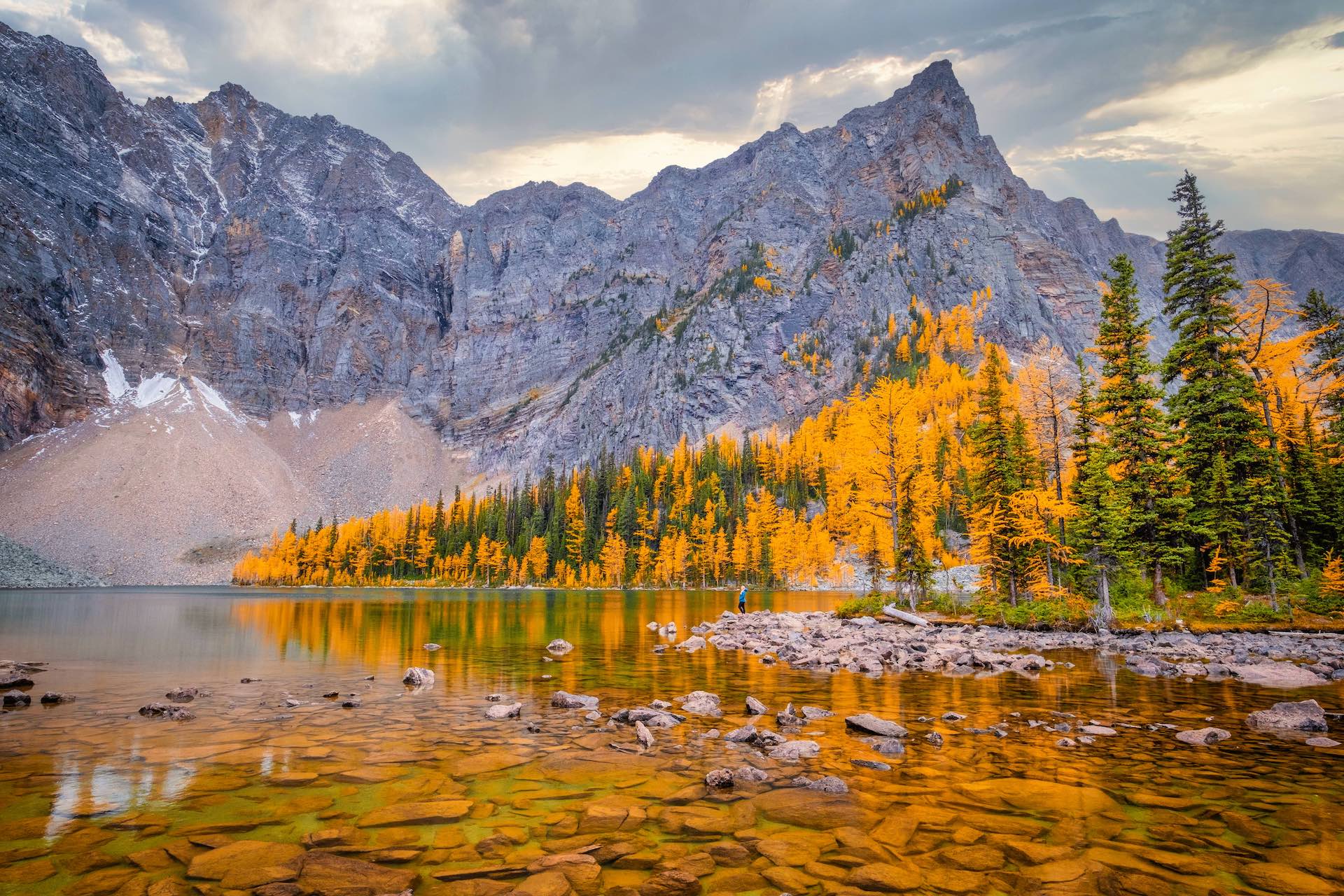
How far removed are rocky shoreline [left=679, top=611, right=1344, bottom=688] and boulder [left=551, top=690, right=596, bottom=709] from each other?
8.76 m

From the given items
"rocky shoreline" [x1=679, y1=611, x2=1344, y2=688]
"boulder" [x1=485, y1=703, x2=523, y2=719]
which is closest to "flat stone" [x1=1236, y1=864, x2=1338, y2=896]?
"boulder" [x1=485, y1=703, x2=523, y2=719]

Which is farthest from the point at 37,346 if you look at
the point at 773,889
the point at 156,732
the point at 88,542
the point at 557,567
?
the point at 773,889

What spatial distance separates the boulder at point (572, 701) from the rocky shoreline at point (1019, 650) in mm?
8756

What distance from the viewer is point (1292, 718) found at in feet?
36.1

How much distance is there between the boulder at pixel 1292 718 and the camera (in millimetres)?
10758

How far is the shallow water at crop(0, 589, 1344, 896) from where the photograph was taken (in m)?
5.45

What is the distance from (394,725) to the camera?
11.3m

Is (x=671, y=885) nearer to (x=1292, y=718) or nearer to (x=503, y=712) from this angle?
(x=503, y=712)

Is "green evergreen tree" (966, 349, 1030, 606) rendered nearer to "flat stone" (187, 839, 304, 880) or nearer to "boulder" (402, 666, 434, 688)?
"boulder" (402, 666, 434, 688)

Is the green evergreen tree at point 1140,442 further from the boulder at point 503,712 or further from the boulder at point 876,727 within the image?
Result: the boulder at point 503,712

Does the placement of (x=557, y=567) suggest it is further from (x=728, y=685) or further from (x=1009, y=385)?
(x=728, y=685)

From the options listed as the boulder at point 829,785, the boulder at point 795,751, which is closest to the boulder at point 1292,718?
the boulder at point 795,751

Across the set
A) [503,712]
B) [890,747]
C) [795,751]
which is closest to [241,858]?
[503,712]

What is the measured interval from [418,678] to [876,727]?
11.5 m
